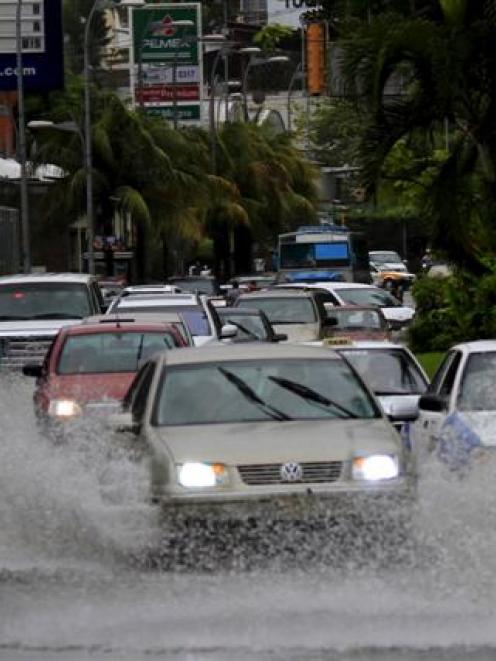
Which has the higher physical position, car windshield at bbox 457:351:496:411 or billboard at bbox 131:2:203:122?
billboard at bbox 131:2:203:122

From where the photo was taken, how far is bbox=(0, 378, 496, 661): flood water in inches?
404

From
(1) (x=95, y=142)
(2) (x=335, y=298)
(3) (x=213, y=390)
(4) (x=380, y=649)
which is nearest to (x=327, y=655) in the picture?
(4) (x=380, y=649)

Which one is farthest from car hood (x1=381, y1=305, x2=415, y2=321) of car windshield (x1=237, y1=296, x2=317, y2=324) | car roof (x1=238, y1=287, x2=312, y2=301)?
car windshield (x1=237, y1=296, x2=317, y2=324)

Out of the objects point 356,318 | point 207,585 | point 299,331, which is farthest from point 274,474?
point 356,318

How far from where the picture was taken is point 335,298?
40.9 m

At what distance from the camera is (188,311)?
93.2ft

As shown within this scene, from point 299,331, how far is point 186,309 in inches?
226

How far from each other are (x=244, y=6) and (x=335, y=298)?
347 feet

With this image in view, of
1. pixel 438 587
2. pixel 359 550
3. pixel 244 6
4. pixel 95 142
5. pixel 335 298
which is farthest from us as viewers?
pixel 244 6

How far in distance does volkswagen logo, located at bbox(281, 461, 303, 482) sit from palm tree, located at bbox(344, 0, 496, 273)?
1451 cm

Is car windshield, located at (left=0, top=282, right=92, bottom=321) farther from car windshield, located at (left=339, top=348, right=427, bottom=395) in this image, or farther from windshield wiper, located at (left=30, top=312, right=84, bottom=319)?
car windshield, located at (left=339, top=348, right=427, bottom=395)

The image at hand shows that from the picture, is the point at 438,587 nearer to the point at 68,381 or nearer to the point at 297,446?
the point at 297,446

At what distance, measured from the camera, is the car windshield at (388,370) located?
20219 millimetres

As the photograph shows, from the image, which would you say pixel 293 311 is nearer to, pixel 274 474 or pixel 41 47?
pixel 41 47
